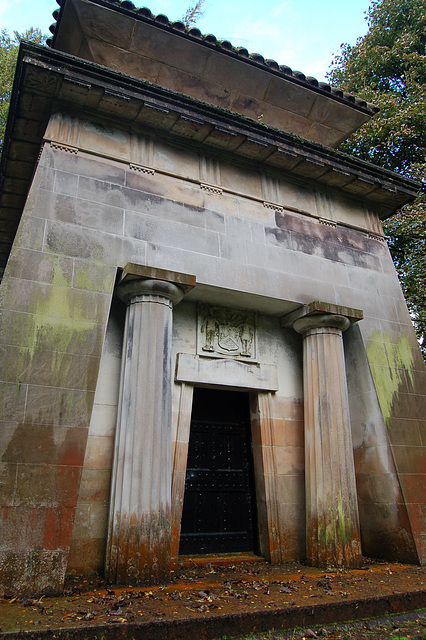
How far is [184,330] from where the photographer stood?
29.2 feet

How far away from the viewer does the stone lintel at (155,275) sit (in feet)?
25.0

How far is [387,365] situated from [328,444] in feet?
7.61

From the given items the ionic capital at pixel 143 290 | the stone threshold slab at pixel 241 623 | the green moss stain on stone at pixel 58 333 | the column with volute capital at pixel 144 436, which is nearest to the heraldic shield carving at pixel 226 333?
the column with volute capital at pixel 144 436

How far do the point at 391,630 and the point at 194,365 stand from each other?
4945 mm

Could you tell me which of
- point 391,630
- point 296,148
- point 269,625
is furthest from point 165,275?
point 391,630

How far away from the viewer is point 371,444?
9.20 m

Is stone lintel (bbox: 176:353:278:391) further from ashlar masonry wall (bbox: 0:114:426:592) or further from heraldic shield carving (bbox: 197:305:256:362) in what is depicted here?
ashlar masonry wall (bbox: 0:114:426:592)

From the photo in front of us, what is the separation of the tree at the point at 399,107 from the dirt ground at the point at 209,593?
9.67 metres

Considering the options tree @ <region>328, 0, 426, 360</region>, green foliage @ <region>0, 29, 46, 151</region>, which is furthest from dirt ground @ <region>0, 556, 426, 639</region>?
green foliage @ <region>0, 29, 46, 151</region>

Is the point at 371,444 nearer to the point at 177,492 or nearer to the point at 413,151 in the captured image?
the point at 177,492

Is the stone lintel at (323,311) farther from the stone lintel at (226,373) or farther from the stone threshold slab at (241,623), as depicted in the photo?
the stone threshold slab at (241,623)

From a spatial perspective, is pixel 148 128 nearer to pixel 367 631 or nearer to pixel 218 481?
pixel 218 481

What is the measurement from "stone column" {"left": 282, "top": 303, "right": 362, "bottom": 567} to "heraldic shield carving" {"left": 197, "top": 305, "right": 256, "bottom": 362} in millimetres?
1053

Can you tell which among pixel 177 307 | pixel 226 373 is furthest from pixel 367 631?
pixel 177 307
